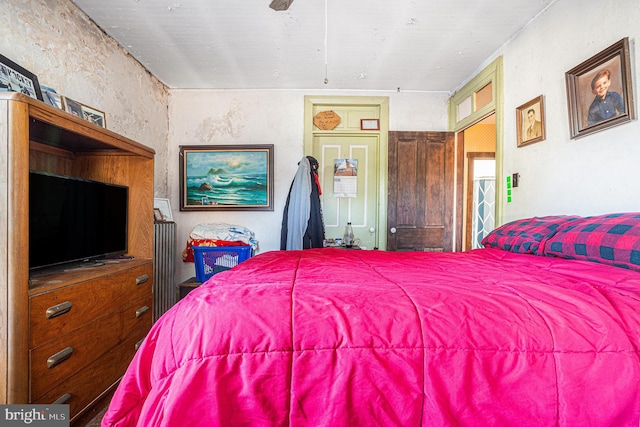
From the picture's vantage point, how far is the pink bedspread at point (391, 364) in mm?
681

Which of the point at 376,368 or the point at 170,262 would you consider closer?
the point at 376,368

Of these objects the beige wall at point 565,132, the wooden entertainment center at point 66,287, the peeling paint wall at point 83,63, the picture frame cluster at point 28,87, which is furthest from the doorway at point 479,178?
the picture frame cluster at point 28,87

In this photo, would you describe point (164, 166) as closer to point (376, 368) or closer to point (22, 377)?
point (22, 377)

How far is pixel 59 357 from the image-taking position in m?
1.26

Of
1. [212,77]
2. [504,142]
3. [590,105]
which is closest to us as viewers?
[590,105]

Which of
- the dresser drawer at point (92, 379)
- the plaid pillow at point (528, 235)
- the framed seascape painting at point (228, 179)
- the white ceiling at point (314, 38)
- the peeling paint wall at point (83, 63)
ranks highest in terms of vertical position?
the white ceiling at point (314, 38)

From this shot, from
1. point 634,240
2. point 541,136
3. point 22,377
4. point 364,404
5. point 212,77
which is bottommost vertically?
point 22,377

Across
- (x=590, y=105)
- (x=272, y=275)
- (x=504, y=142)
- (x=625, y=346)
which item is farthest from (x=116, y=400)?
(x=504, y=142)

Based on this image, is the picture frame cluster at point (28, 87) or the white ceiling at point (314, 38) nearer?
the picture frame cluster at point (28, 87)

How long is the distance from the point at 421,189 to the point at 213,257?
2373mm

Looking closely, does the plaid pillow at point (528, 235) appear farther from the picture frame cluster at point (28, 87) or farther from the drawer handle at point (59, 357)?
the picture frame cluster at point (28, 87)

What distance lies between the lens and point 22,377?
1085 mm

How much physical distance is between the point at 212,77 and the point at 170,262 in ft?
6.36

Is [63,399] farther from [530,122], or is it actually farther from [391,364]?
[530,122]
